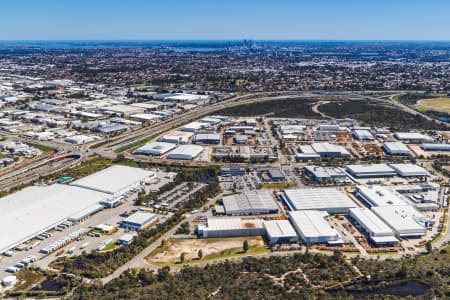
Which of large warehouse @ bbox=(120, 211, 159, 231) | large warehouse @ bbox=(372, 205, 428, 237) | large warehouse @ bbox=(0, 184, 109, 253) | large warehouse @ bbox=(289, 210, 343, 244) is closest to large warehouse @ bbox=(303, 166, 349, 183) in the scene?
large warehouse @ bbox=(372, 205, 428, 237)

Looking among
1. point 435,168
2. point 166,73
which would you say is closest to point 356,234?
point 435,168

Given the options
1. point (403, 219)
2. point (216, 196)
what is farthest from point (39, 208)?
point (403, 219)

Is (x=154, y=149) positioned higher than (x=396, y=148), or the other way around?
(x=154, y=149)

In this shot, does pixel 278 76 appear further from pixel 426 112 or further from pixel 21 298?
pixel 21 298

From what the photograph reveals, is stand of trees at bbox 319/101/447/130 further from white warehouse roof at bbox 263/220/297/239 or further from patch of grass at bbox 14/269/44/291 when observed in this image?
patch of grass at bbox 14/269/44/291

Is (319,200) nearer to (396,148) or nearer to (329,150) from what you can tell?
(329,150)

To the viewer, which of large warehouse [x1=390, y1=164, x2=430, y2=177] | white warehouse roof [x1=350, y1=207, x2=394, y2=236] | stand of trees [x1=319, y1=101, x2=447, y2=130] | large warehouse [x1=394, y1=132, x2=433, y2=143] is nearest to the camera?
white warehouse roof [x1=350, y1=207, x2=394, y2=236]

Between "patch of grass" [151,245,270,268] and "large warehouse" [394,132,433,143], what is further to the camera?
"large warehouse" [394,132,433,143]
